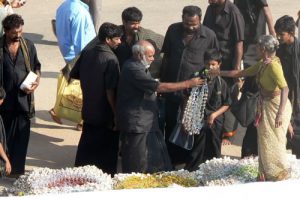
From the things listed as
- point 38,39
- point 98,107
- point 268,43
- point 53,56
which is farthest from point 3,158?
point 38,39

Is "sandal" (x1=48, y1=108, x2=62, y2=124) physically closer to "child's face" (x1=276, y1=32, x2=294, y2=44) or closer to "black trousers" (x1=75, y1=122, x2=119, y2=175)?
"black trousers" (x1=75, y1=122, x2=119, y2=175)

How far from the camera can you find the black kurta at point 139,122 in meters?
7.91

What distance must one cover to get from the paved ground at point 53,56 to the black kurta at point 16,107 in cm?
31

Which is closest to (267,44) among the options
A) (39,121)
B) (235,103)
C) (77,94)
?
(235,103)

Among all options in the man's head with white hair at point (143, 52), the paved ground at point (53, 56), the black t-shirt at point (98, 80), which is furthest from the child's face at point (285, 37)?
the black t-shirt at point (98, 80)

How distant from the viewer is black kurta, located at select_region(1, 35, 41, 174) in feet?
28.6

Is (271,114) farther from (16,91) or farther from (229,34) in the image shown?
(16,91)

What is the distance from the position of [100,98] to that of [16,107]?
0.97 m

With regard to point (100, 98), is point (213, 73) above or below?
above

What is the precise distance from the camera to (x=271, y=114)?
7621mm

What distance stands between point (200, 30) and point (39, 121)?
2813 millimetres

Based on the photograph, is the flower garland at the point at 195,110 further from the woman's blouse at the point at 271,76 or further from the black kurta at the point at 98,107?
the woman's blouse at the point at 271,76

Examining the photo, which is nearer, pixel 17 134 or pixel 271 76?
pixel 271 76

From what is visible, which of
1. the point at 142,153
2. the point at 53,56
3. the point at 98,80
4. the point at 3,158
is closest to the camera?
the point at 3,158
